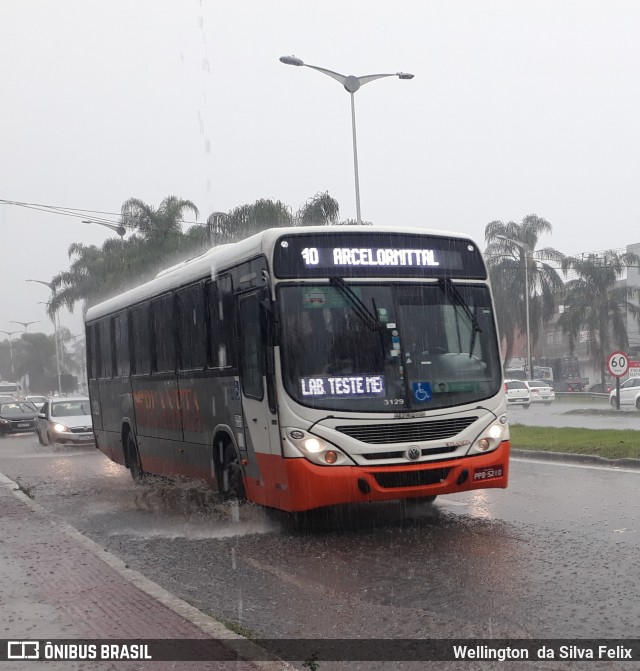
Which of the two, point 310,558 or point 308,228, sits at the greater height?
point 308,228

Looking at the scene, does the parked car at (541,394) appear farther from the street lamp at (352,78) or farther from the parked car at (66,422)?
the parked car at (66,422)

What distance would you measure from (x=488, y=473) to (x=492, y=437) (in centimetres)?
34

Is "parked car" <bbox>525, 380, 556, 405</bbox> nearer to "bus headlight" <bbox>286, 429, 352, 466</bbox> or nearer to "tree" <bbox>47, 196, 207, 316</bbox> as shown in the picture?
"tree" <bbox>47, 196, 207, 316</bbox>

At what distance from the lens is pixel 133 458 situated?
51.6 ft

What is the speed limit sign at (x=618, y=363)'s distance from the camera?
2723 cm

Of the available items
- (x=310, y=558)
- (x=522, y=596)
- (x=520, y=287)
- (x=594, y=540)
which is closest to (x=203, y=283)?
(x=310, y=558)

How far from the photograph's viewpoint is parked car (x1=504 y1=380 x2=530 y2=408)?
4678 cm

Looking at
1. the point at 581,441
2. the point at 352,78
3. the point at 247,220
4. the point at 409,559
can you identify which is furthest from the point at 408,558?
the point at 247,220

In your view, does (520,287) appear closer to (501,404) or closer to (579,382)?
(579,382)

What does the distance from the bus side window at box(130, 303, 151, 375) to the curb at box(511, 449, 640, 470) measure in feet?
21.7

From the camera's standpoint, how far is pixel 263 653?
538 centimetres

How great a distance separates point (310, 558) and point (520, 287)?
63.6m

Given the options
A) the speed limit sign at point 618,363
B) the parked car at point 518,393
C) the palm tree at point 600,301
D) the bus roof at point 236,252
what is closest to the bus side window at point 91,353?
the bus roof at point 236,252

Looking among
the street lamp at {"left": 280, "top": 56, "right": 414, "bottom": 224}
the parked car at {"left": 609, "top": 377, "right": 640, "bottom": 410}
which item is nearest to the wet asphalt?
the street lamp at {"left": 280, "top": 56, "right": 414, "bottom": 224}
